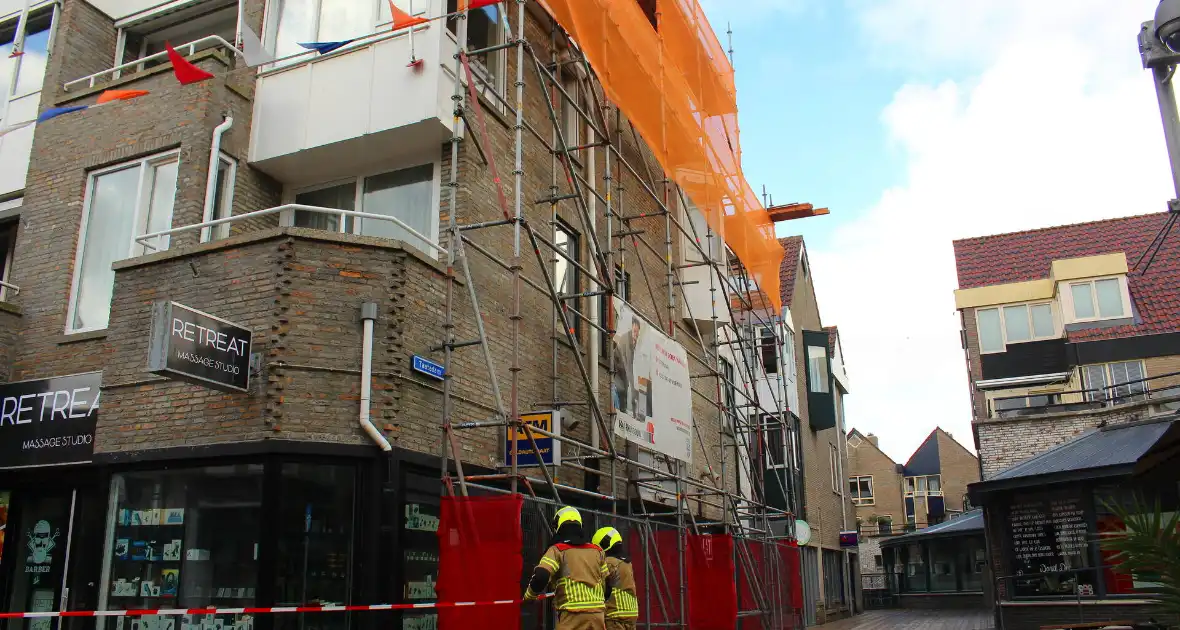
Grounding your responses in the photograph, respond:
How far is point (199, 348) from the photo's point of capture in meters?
8.62

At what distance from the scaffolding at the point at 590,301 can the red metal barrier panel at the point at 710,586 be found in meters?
0.35

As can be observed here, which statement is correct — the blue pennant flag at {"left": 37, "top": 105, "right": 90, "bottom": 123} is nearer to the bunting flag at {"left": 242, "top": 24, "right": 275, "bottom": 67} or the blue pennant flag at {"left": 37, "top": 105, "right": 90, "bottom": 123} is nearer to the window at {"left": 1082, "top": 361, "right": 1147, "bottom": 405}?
the bunting flag at {"left": 242, "top": 24, "right": 275, "bottom": 67}

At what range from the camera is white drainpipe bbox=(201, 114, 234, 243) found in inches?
441

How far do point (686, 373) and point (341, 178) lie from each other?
5.50 m

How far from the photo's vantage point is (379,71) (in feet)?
37.3

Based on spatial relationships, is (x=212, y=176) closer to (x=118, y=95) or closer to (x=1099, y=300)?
(x=118, y=95)

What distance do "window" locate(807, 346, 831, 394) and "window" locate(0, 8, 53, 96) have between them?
22640mm

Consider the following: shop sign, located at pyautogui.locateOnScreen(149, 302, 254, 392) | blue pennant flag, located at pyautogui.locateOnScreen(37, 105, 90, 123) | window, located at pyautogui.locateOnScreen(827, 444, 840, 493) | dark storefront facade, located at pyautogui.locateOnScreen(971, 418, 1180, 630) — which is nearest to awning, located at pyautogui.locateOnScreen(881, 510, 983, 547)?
window, located at pyautogui.locateOnScreen(827, 444, 840, 493)

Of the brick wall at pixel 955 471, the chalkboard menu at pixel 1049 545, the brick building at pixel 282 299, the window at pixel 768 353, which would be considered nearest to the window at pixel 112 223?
the brick building at pixel 282 299

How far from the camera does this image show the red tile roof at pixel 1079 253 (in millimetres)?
A: 26766

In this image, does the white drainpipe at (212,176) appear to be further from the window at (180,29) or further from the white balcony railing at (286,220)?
the window at (180,29)

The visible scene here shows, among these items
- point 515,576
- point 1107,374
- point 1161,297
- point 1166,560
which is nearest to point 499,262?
point 515,576

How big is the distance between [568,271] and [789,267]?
18.8 m

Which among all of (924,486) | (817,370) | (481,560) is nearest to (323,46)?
(481,560)
